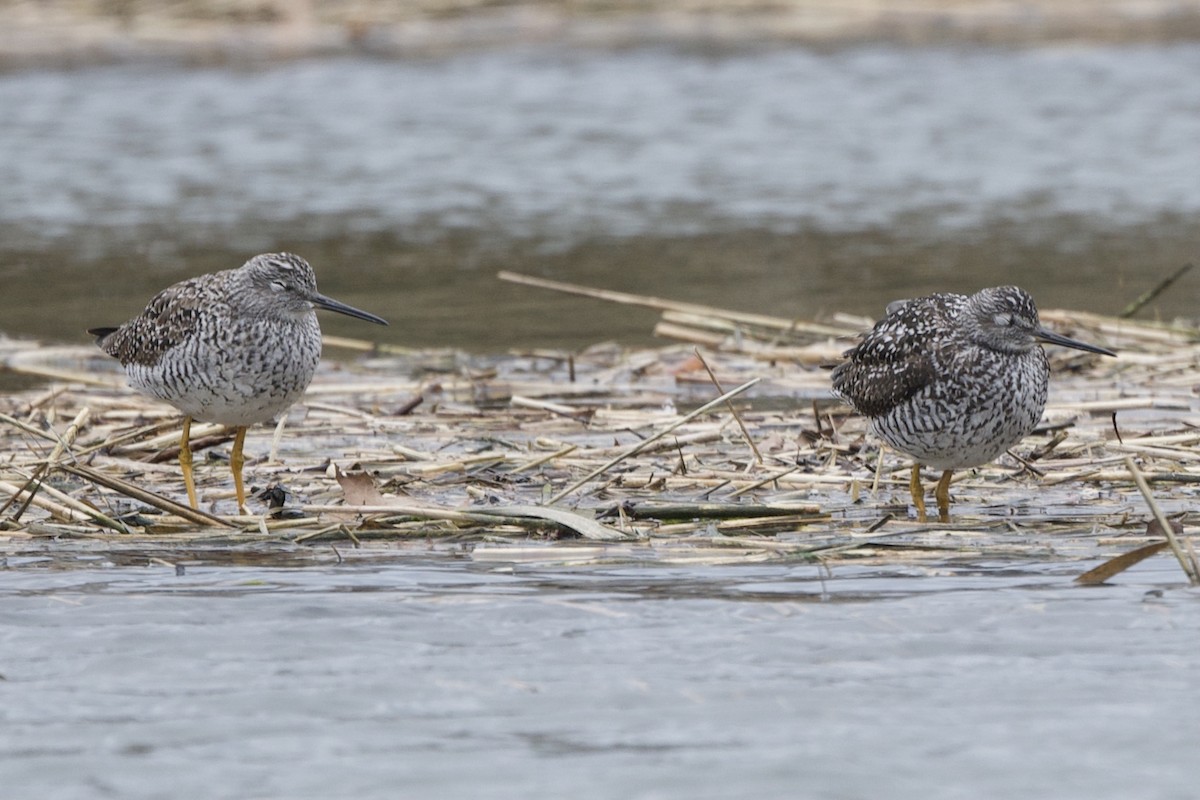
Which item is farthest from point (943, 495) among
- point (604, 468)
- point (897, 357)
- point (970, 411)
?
point (604, 468)

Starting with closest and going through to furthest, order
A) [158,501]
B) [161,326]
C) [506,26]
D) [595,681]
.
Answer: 1. [595,681]
2. [158,501]
3. [161,326]
4. [506,26]

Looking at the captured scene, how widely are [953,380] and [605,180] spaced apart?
14.8 metres

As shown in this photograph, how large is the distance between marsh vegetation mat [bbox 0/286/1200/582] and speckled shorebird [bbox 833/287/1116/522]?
0.37 meters

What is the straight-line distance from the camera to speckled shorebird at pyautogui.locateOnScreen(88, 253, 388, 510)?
897 centimetres

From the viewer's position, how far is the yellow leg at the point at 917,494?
862 cm

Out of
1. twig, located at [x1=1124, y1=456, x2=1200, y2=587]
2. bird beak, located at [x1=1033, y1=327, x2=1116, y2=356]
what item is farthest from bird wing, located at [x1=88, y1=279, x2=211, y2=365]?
twig, located at [x1=1124, y1=456, x2=1200, y2=587]

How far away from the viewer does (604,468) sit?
8.61m

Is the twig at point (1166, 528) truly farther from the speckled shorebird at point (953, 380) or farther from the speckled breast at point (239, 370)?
the speckled breast at point (239, 370)

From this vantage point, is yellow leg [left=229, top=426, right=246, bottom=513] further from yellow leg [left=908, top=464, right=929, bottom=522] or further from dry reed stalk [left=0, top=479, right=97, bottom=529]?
yellow leg [left=908, top=464, right=929, bottom=522]

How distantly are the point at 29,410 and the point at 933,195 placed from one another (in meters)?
13.3

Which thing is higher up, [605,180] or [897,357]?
[605,180]

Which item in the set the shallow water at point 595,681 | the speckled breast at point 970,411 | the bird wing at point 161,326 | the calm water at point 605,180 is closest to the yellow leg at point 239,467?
the bird wing at point 161,326

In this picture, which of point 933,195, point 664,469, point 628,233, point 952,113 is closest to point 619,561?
point 664,469

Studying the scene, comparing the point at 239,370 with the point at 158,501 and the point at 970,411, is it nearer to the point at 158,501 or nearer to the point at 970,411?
the point at 158,501
